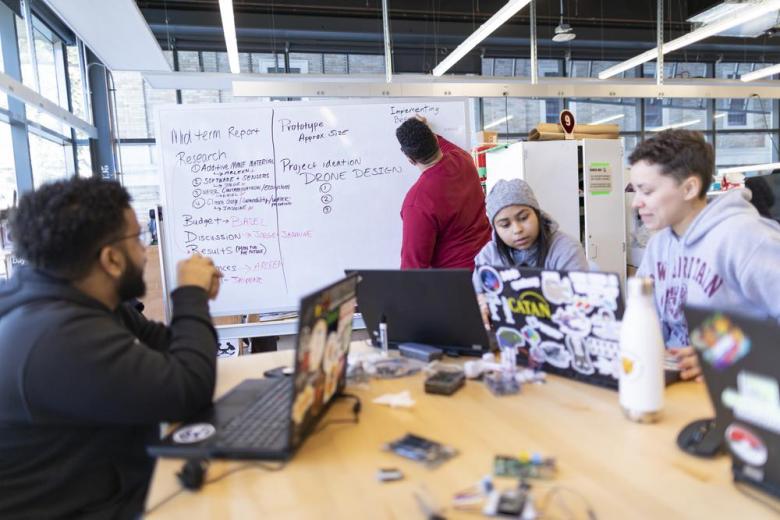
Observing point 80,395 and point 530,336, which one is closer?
point 80,395

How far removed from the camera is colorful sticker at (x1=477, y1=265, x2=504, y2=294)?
4.42 ft

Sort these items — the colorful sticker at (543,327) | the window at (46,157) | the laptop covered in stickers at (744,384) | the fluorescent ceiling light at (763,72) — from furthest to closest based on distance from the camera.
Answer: the fluorescent ceiling light at (763,72) < the window at (46,157) < the colorful sticker at (543,327) < the laptop covered in stickers at (744,384)

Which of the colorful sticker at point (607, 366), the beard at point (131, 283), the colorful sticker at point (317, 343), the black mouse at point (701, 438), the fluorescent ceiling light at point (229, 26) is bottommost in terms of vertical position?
the black mouse at point (701, 438)

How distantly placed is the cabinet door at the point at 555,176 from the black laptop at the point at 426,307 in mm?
3205

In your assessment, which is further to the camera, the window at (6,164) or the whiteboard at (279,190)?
the window at (6,164)

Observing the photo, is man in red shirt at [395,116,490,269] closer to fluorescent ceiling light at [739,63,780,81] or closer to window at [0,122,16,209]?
window at [0,122,16,209]

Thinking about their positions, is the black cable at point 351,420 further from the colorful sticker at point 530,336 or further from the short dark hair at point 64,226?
the short dark hair at point 64,226

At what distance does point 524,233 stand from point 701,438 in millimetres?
1052

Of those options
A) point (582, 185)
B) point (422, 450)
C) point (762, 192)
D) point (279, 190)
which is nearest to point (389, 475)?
point (422, 450)

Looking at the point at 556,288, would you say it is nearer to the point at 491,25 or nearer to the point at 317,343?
the point at 317,343

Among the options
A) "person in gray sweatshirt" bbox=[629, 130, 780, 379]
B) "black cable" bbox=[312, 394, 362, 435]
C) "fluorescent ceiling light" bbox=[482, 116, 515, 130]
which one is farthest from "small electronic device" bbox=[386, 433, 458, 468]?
"fluorescent ceiling light" bbox=[482, 116, 515, 130]

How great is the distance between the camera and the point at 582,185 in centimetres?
464

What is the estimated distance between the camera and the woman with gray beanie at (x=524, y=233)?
1.87 meters

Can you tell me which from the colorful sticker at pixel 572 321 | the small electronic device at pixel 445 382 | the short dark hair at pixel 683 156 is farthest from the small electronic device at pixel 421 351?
the short dark hair at pixel 683 156
